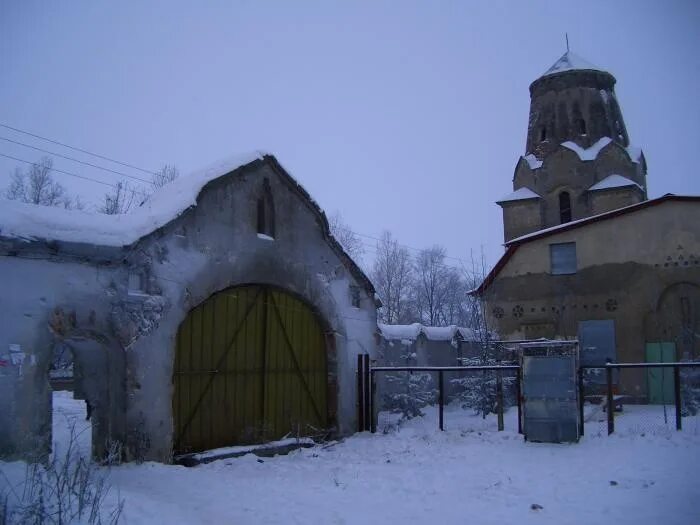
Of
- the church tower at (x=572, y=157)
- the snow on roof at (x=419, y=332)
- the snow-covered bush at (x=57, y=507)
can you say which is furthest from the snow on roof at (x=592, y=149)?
the snow-covered bush at (x=57, y=507)

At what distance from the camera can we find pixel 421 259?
61406 millimetres

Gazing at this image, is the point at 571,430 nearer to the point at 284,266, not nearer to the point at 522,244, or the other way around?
the point at 284,266

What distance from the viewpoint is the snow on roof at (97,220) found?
8836mm

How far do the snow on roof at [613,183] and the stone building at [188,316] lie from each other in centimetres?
2047

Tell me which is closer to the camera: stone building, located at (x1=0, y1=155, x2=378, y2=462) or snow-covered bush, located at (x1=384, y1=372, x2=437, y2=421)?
stone building, located at (x1=0, y1=155, x2=378, y2=462)

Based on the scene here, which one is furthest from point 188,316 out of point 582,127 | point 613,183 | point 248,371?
point 582,127

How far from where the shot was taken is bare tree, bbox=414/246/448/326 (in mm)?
53844

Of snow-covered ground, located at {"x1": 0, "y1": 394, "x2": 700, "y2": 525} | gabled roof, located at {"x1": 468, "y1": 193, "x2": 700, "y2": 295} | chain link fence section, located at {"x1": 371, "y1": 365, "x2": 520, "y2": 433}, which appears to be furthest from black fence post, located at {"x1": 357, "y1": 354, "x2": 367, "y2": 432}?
gabled roof, located at {"x1": 468, "y1": 193, "x2": 700, "y2": 295}

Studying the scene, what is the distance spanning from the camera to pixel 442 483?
30.4 ft

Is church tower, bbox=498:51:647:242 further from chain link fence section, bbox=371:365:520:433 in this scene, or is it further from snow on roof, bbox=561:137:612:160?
chain link fence section, bbox=371:365:520:433

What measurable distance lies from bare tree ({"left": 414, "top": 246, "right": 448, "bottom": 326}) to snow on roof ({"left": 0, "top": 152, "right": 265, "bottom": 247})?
4069cm

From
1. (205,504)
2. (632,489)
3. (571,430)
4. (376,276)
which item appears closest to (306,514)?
(205,504)

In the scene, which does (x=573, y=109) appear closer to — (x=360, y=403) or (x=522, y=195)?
(x=522, y=195)

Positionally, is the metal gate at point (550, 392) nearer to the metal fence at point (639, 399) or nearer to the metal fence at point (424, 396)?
the metal fence at point (639, 399)
